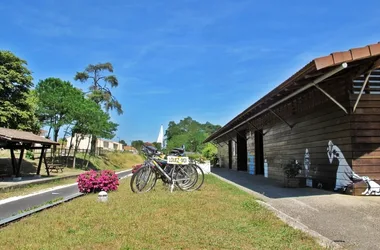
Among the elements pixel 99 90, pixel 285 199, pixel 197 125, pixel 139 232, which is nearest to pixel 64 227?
pixel 139 232

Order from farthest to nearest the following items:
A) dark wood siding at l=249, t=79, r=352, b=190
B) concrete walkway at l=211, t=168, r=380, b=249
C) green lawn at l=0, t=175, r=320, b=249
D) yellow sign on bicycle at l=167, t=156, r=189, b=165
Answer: yellow sign on bicycle at l=167, t=156, r=189, b=165
dark wood siding at l=249, t=79, r=352, b=190
concrete walkway at l=211, t=168, r=380, b=249
green lawn at l=0, t=175, r=320, b=249

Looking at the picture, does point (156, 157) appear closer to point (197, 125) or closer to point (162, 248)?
point (162, 248)

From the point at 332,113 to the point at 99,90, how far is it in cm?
3453

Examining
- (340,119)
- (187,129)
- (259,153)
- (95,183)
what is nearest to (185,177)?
(95,183)

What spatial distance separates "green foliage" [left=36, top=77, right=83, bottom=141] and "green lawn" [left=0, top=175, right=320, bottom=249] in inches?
903

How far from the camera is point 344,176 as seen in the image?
8.09 metres

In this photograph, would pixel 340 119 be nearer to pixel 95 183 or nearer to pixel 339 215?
pixel 339 215

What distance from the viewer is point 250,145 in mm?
19000

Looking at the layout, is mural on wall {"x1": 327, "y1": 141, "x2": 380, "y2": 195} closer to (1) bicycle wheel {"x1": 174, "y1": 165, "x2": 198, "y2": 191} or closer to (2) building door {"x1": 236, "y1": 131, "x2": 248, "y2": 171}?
(1) bicycle wheel {"x1": 174, "y1": 165, "x2": 198, "y2": 191}

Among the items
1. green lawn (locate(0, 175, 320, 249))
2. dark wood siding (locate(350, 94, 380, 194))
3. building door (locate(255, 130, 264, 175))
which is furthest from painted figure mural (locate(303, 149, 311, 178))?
building door (locate(255, 130, 264, 175))

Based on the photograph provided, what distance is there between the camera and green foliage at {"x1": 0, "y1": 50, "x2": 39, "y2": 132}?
851 inches

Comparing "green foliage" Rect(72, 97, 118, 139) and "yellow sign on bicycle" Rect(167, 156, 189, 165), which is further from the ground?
"green foliage" Rect(72, 97, 118, 139)

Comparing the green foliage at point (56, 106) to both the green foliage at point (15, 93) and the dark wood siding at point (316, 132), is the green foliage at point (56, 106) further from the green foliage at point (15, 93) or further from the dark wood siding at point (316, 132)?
the dark wood siding at point (316, 132)

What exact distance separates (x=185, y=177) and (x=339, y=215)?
4.42 metres
